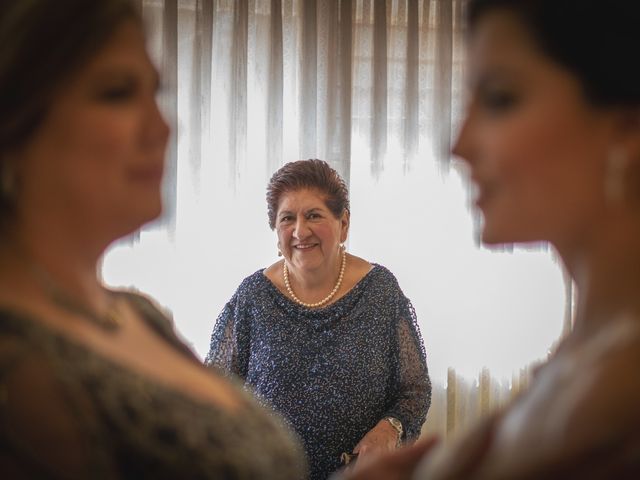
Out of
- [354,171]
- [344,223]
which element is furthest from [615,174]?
[354,171]

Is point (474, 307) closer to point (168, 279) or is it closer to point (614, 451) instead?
point (168, 279)

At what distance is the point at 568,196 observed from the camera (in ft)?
2.64

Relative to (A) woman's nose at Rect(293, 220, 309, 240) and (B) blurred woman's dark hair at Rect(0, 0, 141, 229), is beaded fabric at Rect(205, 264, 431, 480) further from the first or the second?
(B) blurred woman's dark hair at Rect(0, 0, 141, 229)

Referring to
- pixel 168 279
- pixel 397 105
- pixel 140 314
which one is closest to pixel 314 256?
pixel 168 279

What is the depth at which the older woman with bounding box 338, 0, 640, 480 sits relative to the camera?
710 millimetres

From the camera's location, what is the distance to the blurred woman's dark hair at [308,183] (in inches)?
113

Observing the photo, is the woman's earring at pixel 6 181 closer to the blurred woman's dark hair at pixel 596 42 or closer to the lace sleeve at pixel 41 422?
the lace sleeve at pixel 41 422

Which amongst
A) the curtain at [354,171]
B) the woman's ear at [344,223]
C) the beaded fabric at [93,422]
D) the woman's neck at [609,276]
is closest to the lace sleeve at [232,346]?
the woman's ear at [344,223]

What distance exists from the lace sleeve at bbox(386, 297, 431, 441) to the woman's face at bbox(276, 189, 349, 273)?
325mm

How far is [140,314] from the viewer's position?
101 cm

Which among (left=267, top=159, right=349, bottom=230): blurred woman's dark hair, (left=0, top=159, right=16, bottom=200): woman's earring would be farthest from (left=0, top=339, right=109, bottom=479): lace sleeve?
(left=267, top=159, right=349, bottom=230): blurred woman's dark hair

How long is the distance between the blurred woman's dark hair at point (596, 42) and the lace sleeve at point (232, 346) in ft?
6.91

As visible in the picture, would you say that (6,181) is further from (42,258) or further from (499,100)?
(499,100)

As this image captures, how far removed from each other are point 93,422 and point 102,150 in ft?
0.81
